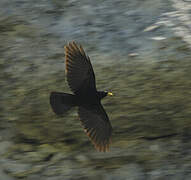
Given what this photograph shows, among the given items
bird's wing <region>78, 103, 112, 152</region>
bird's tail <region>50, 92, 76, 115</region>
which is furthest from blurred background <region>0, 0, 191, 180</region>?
bird's tail <region>50, 92, 76, 115</region>

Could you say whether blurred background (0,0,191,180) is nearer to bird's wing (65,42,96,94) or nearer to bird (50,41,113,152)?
bird (50,41,113,152)

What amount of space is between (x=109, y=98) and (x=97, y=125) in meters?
1.08

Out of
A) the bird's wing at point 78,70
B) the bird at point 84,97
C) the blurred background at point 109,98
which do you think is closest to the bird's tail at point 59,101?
the bird at point 84,97

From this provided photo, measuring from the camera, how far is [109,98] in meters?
6.59

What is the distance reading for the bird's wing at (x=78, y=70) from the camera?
17.4 feet

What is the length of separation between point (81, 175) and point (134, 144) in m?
0.73

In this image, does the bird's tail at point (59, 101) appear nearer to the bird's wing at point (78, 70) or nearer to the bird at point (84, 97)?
the bird at point (84, 97)

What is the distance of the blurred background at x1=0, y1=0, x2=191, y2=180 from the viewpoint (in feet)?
20.5

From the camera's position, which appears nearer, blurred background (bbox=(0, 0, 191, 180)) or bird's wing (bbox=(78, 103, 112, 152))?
bird's wing (bbox=(78, 103, 112, 152))

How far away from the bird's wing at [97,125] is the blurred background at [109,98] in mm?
773

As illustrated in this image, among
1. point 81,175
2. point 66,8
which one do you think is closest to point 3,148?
point 81,175

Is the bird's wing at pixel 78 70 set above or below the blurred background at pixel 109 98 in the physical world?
above

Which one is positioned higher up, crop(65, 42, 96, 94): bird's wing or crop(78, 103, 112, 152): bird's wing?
crop(65, 42, 96, 94): bird's wing

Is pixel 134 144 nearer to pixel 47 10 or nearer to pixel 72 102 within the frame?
pixel 72 102
